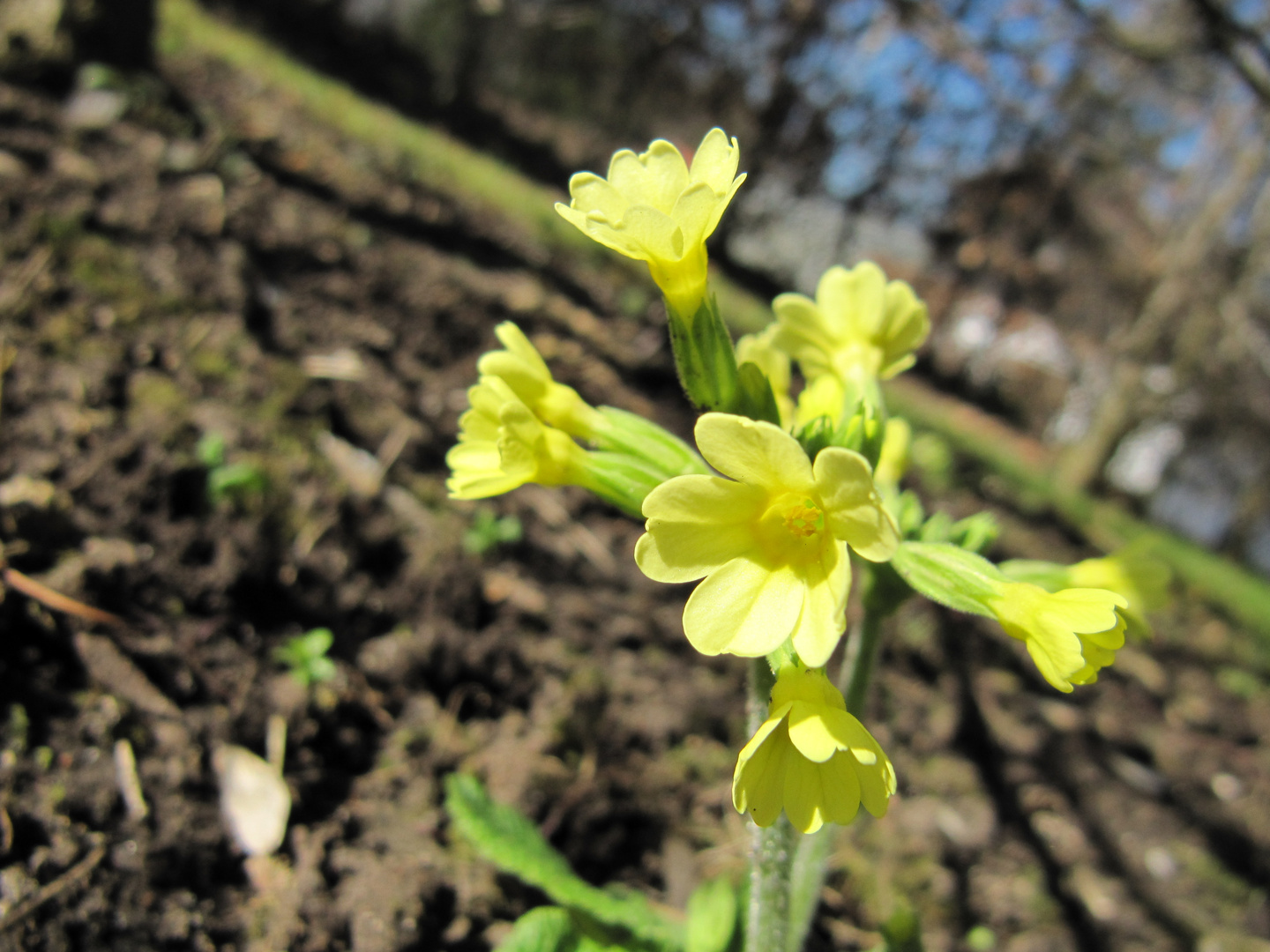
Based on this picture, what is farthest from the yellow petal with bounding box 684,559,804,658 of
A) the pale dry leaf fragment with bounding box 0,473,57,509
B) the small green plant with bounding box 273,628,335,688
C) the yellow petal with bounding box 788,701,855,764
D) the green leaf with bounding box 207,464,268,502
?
the pale dry leaf fragment with bounding box 0,473,57,509

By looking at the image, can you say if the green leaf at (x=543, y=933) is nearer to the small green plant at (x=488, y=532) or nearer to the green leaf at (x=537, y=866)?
the green leaf at (x=537, y=866)

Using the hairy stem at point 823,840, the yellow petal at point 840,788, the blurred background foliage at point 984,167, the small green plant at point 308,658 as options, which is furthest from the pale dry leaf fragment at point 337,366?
the blurred background foliage at point 984,167

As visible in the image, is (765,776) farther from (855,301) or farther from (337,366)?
(337,366)

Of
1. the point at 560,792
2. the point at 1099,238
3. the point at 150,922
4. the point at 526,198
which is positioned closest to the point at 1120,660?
the point at 560,792

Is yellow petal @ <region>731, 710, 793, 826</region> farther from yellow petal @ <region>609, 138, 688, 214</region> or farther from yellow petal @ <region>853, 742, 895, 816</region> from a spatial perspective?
yellow petal @ <region>609, 138, 688, 214</region>

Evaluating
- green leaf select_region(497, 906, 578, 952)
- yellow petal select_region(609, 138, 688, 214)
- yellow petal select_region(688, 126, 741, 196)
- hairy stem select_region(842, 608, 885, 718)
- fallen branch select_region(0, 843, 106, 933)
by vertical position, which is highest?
yellow petal select_region(688, 126, 741, 196)

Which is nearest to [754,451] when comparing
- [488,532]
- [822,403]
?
[822,403]

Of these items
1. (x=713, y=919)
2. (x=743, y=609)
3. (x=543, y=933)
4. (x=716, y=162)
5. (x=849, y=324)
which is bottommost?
(x=713, y=919)
